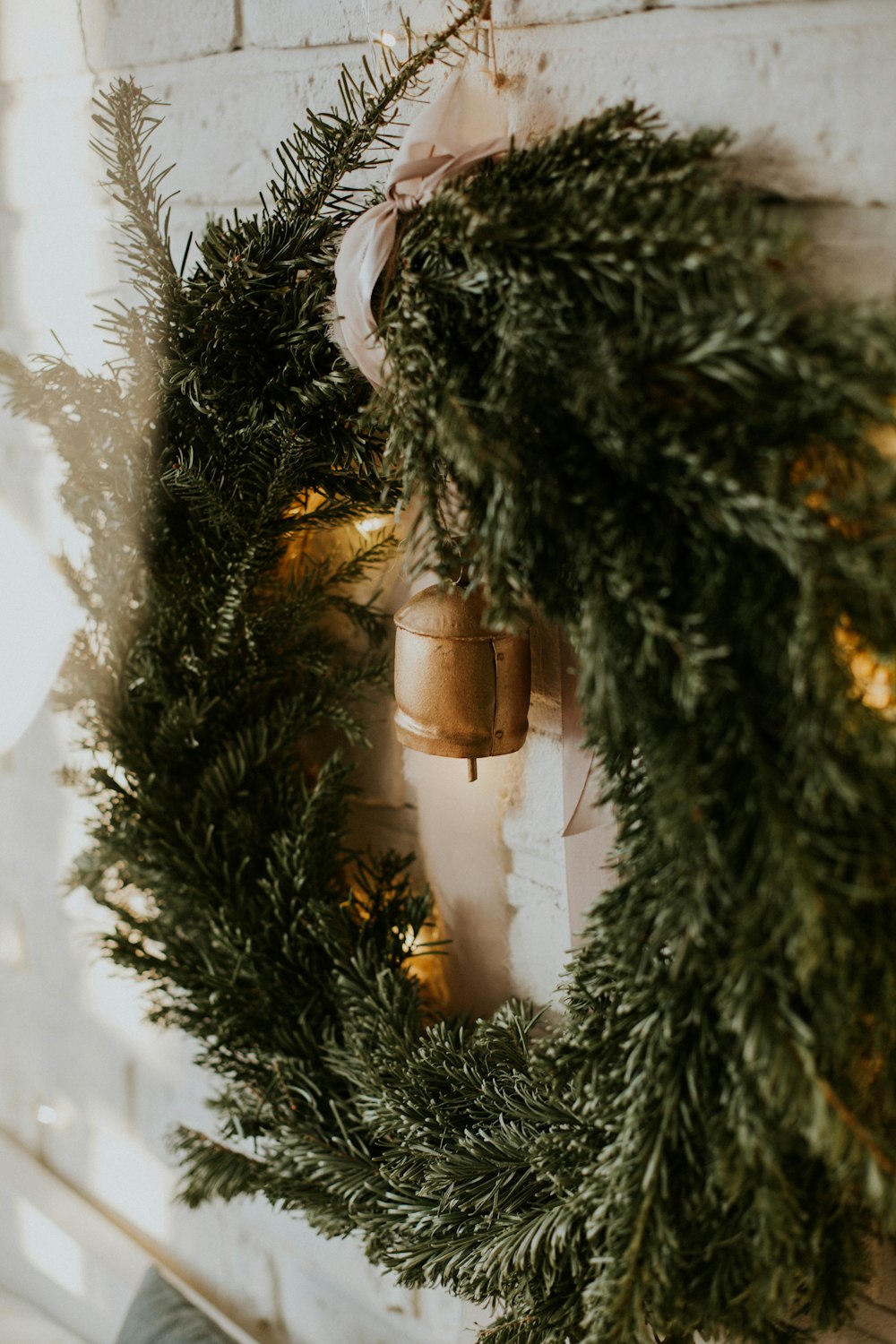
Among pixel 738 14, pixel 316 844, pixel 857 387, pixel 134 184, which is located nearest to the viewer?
pixel 857 387

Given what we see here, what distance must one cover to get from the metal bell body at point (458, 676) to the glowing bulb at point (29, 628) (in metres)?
0.45

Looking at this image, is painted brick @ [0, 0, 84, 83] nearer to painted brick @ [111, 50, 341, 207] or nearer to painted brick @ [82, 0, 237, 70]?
painted brick @ [82, 0, 237, 70]

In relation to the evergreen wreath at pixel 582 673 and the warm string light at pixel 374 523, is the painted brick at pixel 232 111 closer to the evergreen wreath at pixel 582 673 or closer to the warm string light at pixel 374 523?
the evergreen wreath at pixel 582 673

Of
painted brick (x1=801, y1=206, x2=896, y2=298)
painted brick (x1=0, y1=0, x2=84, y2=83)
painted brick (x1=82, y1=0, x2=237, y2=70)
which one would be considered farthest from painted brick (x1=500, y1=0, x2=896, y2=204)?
painted brick (x1=0, y1=0, x2=84, y2=83)

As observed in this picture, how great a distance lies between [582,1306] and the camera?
0.59 meters

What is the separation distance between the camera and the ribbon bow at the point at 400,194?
545mm

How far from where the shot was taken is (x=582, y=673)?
0.46 meters

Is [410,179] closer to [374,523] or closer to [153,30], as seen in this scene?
[374,523]

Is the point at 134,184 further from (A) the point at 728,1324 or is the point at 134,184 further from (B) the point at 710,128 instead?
(A) the point at 728,1324

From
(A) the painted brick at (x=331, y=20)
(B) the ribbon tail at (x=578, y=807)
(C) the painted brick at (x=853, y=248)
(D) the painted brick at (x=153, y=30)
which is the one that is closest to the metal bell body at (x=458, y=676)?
(B) the ribbon tail at (x=578, y=807)

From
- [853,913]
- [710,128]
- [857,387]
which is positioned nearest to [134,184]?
[710,128]

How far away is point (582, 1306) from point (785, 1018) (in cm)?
29

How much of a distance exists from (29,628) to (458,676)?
522 mm

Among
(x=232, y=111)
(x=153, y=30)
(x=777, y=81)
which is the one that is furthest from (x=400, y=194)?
(x=153, y=30)
